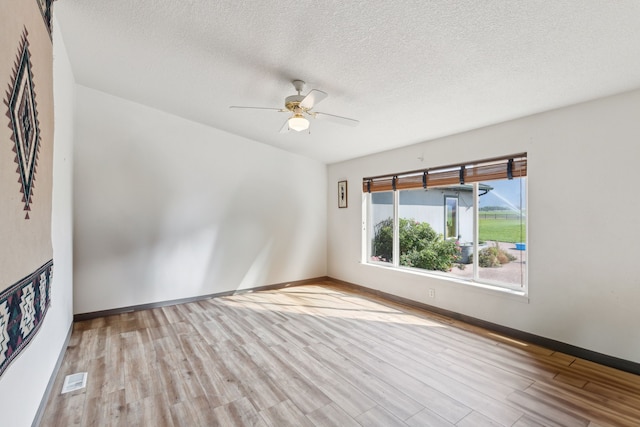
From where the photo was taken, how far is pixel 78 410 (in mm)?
1923

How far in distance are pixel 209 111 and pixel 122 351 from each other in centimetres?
286

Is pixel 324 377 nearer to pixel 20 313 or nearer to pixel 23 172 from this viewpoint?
pixel 20 313

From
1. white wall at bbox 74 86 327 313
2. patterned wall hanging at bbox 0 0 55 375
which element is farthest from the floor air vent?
white wall at bbox 74 86 327 313

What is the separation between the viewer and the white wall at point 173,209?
3578mm

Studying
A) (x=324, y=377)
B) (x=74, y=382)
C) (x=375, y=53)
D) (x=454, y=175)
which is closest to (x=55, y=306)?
(x=74, y=382)

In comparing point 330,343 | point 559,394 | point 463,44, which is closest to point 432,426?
point 559,394

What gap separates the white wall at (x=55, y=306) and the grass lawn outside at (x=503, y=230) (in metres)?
3.95

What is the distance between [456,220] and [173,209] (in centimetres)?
384

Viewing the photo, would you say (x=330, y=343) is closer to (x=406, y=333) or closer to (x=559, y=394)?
(x=406, y=333)

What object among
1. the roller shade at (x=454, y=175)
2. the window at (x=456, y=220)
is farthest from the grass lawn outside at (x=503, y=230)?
the roller shade at (x=454, y=175)

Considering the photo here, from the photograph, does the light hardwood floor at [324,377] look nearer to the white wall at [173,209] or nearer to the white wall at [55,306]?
the white wall at [55,306]

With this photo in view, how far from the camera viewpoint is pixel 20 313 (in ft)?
4.20

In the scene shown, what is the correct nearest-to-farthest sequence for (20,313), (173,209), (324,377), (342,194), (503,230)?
(20,313) → (324,377) → (503,230) → (173,209) → (342,194)

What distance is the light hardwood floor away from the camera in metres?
1.87
